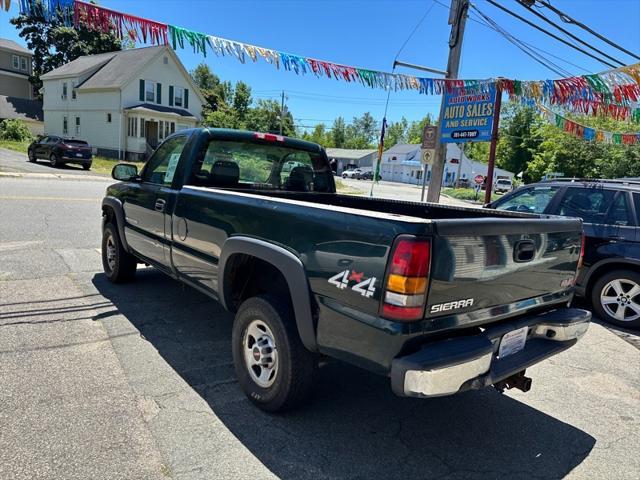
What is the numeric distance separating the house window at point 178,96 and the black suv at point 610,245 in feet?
115

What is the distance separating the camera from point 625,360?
187 inches

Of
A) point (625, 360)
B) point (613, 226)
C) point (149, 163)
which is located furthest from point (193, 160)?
point (613, 226)

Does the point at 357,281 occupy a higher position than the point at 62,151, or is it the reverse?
the point at 62,151

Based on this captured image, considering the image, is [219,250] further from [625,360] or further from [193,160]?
[625,360]

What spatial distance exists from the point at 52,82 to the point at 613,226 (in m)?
43.8

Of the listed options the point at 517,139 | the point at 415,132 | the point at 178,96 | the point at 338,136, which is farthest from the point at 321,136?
the point at 178,96

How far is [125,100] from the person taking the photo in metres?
33.3

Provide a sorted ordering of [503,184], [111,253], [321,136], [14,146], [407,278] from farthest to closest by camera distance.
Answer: [321,136] < [503,184] < [14,146] < [111,253] < [407,278]

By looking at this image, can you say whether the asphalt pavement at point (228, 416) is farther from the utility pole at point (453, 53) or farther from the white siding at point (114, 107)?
the white siding at point (114, 107)

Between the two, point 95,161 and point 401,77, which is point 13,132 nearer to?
point 95,161

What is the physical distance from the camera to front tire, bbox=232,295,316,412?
296 cm

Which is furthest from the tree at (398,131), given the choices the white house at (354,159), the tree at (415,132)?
the white house at (354,159)

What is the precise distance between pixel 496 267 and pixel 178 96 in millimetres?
37917

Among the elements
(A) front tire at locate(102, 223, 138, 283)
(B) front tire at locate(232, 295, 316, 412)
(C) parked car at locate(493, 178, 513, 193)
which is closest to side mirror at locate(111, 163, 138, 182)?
(A) front tire at locate(102, 223, 138, 283)
